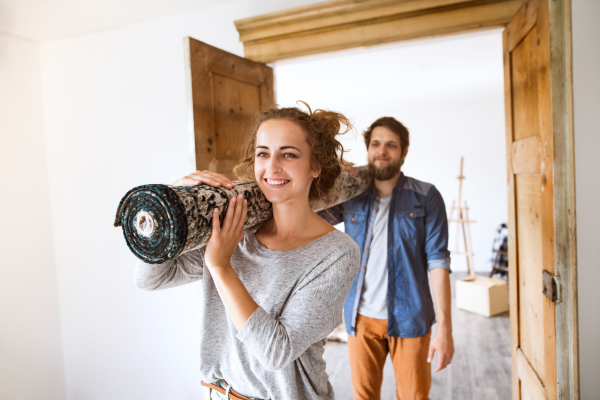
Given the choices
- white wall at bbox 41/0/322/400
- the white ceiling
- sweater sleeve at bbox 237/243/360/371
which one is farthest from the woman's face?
the white ceiling

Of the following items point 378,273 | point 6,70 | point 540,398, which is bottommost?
point 540,398

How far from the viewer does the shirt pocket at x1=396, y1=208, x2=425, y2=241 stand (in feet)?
6.91

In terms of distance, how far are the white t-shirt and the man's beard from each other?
13 cm

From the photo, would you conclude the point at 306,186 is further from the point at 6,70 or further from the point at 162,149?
the point at 6,70

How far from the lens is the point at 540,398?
1638mm

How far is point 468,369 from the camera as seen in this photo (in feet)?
11.4

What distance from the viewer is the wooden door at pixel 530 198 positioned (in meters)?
1.47

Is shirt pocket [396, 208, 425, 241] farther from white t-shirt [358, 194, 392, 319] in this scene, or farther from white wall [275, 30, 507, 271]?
white wall [275, 30, 507, 271]

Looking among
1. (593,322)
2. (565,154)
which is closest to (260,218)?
(565,154)

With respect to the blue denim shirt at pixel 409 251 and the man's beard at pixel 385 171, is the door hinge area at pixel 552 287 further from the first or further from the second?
the man's beard at pixel 385 171

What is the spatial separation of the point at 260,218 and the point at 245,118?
1.13 meters

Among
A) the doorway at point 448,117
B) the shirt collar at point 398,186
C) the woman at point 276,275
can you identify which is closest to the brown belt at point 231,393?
the woman at point 276,275

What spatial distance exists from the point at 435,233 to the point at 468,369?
2.09 m

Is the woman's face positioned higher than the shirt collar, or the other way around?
the woman's face
